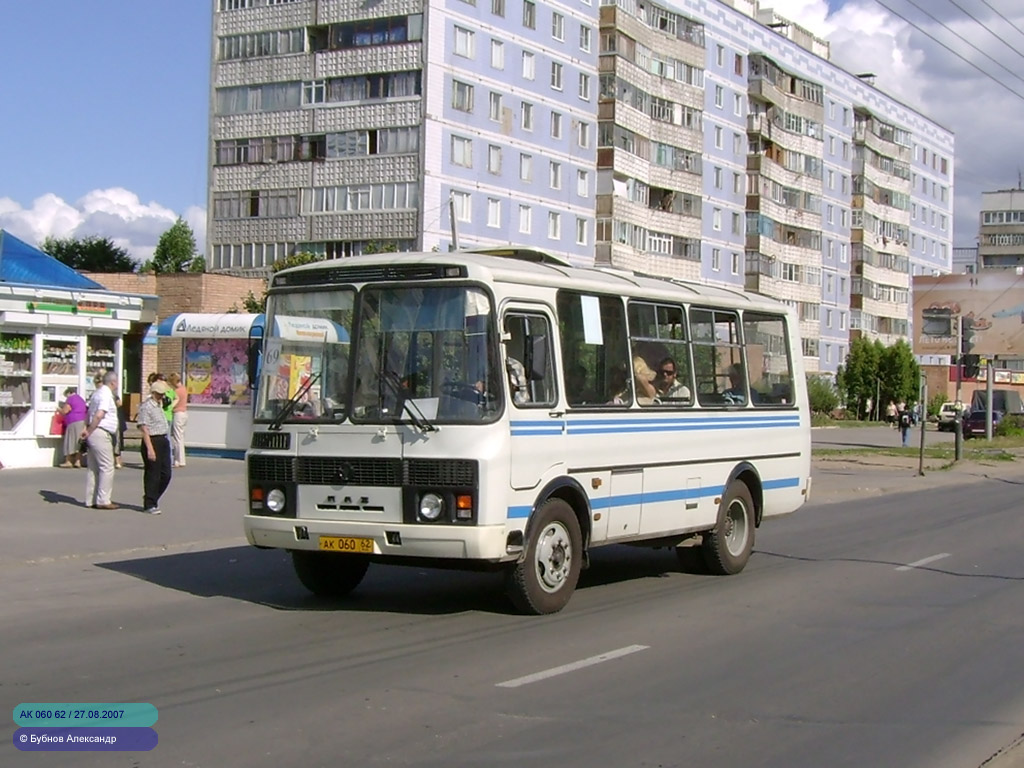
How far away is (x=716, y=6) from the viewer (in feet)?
256

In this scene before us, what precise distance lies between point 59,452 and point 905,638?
17.9 m

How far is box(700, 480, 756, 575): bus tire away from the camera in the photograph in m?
12.9

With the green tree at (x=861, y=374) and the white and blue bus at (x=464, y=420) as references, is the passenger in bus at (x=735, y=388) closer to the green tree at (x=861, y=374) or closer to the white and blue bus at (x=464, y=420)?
the white and blue bus at (x=464, y=420)

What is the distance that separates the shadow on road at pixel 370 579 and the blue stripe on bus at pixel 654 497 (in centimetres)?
106

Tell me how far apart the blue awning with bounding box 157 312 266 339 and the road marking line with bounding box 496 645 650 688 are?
60.6 ft

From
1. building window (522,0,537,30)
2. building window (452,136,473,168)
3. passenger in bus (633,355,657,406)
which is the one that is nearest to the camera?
passenger in bus (633,355,657,406)

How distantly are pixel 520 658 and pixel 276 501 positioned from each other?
8.96ft

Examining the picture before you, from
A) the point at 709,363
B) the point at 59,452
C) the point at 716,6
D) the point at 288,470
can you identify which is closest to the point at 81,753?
the point at 288,470

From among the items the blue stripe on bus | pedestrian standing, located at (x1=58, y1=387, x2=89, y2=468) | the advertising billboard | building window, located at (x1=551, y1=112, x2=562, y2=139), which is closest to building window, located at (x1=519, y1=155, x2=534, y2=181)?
building window, located at (x1=551, y1=112, x2=562, y2=139)

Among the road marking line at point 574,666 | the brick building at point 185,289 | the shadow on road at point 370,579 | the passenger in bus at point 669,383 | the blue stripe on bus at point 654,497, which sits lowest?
the shadow on road at point 370,579

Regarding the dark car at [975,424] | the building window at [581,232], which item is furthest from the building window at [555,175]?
the dark car at [975,424]

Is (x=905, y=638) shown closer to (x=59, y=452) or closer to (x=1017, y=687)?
(x=1017, y=687)

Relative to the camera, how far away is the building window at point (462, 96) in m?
59.0

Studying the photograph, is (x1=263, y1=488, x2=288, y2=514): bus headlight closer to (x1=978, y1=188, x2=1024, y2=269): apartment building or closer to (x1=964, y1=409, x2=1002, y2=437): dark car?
(x1=964, y1=409, x2=1002, y2=437): dark car
